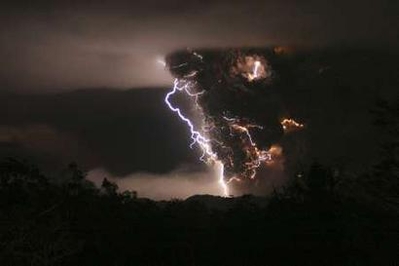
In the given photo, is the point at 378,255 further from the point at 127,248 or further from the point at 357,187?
the point at 127,248

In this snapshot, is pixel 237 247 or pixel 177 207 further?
pixel 177 207

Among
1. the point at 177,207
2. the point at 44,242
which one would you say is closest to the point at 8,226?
the point at 44,242

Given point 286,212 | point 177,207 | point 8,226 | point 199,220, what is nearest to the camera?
point 8,226

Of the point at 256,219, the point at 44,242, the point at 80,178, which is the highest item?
the point at 80,178


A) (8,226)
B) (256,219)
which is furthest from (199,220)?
(8,226)

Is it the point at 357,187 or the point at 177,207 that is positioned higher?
the point at 177,207

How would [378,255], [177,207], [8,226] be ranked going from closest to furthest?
1. [8,226]
2. [378,255]
3. [177,207]
